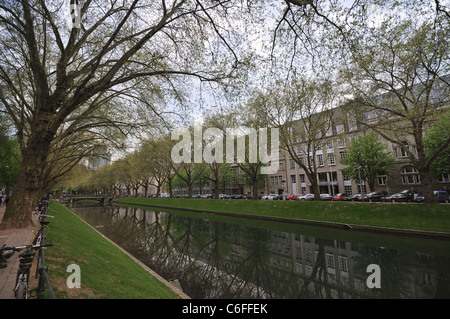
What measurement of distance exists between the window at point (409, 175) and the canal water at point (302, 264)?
3267 cm

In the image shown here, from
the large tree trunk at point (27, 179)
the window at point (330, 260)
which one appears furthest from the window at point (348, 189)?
the large tree trunk at point (27, 179)

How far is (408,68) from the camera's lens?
16375 mm

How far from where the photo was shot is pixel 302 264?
1043 centimetres

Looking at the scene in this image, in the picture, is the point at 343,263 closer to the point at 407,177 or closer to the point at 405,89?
the point at 405,89

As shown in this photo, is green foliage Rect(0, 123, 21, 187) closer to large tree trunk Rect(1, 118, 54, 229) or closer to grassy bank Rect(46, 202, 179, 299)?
large tree trunk Rect(1, 118, 54, 229)

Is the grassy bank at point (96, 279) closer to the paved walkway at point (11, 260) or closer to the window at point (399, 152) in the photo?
the paved walkway at point (11, 260)

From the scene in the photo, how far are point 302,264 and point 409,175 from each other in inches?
1641

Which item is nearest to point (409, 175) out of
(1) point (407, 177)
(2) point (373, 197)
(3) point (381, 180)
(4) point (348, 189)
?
(1) point (407, 177)

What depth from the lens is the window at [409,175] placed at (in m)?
39.0

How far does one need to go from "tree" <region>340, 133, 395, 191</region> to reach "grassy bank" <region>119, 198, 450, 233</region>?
66.7ft

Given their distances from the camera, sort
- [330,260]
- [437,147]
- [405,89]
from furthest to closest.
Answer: [437,147], [405,89], [330,260]
